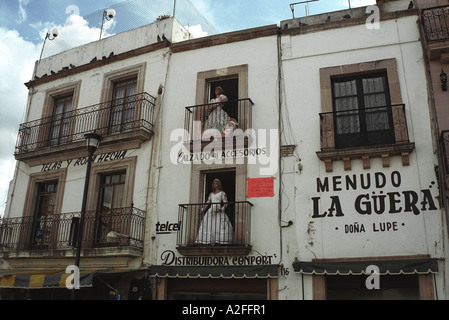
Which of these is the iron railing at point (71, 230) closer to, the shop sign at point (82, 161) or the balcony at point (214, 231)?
the balcony at point (214, 231)

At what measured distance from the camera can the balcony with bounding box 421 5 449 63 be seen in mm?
9734

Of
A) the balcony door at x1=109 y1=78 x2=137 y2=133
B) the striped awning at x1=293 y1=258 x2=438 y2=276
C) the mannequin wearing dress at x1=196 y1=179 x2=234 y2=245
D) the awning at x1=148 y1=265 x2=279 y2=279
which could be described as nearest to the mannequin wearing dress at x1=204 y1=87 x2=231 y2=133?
the mannequin wearing dress at x1=196 y1=179 x2=234 y2=245

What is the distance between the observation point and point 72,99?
14.3 meters

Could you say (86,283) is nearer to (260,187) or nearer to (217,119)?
(260,187)

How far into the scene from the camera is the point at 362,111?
10.5 metres

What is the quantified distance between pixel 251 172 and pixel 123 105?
461 cm

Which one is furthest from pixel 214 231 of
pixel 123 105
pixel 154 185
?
pixel 123 105

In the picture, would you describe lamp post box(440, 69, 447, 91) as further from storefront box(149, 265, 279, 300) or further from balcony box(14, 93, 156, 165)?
balcony box(14, 93, 156, 165)

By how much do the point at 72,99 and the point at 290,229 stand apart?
27.3 ft

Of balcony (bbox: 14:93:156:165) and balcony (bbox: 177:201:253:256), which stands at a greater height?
balcony (bbox: 14:93:156:165)

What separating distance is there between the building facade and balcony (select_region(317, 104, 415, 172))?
3 cm

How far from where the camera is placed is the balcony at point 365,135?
9.69m

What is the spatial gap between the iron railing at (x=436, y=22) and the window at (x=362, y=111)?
1.33 metres

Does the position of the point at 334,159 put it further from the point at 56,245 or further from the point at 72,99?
the point at 72,99
